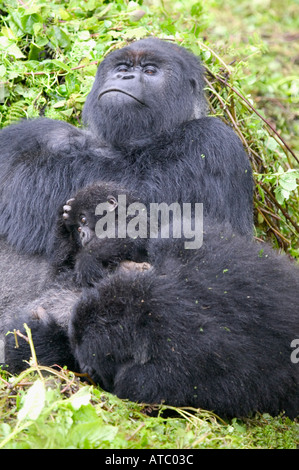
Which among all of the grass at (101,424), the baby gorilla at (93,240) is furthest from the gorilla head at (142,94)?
the grass at (101,424)

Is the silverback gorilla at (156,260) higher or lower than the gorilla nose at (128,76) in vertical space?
lower

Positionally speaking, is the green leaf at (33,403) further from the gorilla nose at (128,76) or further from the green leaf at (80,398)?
the gorilla nose at (128,76)

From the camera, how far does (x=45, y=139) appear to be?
12.7 ft

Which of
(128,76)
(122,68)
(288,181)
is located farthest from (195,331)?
(288,181)

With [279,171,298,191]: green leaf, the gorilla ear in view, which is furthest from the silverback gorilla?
[279,171,298,191]: green leaf

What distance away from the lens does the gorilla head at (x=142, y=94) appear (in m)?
3.88

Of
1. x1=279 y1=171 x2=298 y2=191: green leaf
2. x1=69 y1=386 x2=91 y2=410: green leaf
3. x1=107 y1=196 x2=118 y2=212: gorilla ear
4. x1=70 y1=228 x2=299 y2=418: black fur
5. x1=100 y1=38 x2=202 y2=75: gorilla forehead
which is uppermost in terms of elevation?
x1=100 y1=38 x2=202 y2=75: gorilla forehead

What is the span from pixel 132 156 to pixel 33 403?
158cm

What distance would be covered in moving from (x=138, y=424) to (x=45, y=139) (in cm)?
175

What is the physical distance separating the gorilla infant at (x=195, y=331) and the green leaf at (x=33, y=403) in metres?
0.34

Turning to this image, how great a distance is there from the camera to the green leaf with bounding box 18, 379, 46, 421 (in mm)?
2633

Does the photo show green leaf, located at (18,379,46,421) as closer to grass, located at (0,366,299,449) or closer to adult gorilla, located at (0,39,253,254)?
grass, located at (0,366,299,449)

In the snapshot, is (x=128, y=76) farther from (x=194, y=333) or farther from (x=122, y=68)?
(x=194, y=333)

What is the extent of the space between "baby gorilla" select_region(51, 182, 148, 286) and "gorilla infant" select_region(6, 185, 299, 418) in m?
0.16
